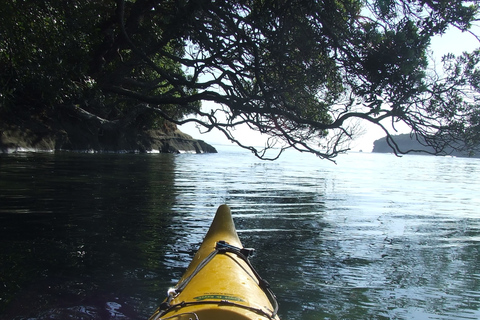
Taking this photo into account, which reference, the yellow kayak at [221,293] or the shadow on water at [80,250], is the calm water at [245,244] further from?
the yellow kayak at [221,293]

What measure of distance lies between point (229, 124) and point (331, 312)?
6.66 meters

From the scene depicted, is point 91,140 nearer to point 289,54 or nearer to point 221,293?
point 289,54

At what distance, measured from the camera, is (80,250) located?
679 centimetres

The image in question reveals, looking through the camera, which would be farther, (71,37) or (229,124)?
→ (229,124)

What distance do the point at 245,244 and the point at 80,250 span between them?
2928 mm

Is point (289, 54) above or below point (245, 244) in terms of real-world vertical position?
above

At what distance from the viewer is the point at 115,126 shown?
12.0m

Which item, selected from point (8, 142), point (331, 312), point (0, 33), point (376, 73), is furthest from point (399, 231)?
point (8, 142)

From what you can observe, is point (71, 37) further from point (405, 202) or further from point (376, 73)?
point (405, 202)

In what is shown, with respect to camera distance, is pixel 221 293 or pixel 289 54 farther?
pixel 289 54

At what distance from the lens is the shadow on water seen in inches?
190

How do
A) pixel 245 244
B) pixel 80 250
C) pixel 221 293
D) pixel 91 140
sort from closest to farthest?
pixel 221 293 → pixel 80 250 → pixel 245 244 → pixel 91 140

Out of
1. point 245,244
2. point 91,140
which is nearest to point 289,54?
point 245,244

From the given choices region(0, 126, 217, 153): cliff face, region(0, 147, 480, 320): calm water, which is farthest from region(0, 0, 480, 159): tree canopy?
region(0, 126, 217, 153): cliff face
